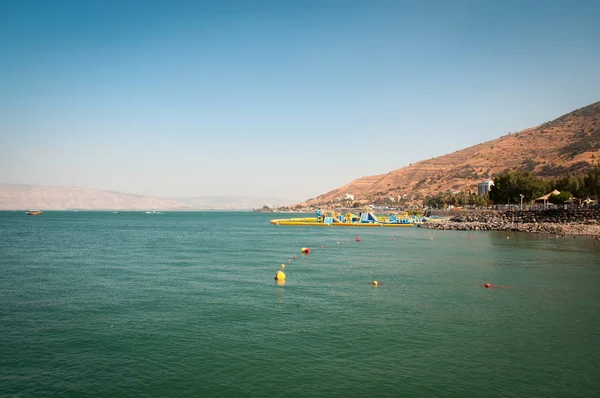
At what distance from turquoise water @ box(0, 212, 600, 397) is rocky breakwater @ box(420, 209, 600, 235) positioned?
45.9 m

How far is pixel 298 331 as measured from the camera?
71.7 feet

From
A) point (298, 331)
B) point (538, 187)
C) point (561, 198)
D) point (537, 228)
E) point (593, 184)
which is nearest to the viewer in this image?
point (298, 331)

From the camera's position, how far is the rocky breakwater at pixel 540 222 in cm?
8194

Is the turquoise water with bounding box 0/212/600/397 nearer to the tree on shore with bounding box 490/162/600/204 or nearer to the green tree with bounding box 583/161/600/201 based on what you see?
the green tree with bounding box 583/161/600/201

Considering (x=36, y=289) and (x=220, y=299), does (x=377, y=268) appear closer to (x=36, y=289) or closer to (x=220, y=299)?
(x=220, y=299)

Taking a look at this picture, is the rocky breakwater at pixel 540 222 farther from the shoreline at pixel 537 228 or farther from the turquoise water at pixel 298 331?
the turquoise water at pixel 298 331

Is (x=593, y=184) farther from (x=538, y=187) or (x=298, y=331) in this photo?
(x=298, y=331)

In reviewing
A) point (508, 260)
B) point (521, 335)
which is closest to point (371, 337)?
point (521, 335)

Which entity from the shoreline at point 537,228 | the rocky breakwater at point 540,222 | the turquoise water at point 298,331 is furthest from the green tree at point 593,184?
the turquoise water at point 298,331

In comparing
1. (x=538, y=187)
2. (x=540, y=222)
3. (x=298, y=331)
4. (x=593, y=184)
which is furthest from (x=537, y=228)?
(x=298, y=331)

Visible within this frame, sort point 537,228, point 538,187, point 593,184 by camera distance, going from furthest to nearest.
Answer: point 538,187, point 593,184, point 537,228

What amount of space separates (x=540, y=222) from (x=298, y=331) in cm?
9175

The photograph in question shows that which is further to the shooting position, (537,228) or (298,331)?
(537,228)

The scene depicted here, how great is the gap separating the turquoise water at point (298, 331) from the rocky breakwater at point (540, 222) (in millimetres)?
45907
